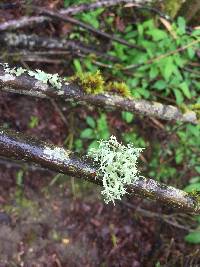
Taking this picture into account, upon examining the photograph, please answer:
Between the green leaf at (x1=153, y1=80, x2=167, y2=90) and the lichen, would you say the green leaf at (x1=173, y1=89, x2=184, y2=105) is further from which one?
the lichen

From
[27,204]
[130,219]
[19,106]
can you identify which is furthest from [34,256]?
[19,106]

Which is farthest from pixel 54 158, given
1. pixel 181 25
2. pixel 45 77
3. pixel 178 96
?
pixel 181 25

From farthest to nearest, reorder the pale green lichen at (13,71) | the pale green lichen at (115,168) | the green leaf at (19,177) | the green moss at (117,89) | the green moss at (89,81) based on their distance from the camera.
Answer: the green leaf at (19,177)
the green moss at (117,89)
the green moss at (89,81)
the pale green lichen at (13,71)
the pale green lichen at (115,168)

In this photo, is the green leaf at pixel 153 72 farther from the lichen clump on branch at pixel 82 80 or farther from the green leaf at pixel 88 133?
the lichen clump on branch at pixel 82 80

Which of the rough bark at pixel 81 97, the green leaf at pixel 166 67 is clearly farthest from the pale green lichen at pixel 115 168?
the green leaf at pixel 166 67

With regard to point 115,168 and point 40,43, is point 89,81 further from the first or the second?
point 40,43

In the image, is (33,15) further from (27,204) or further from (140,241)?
(140,241)
